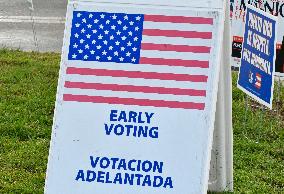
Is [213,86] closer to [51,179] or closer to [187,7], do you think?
[187,7]

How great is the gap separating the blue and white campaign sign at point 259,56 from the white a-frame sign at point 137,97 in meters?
2.62

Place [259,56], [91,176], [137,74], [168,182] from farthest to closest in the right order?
1. [259,56]
2. [137,74]
3. [91,176]
4. [168,182]

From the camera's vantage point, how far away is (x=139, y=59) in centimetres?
630

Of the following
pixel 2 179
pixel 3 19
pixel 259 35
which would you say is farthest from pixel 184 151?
pixel 3 19

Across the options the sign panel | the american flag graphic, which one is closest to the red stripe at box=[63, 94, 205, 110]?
the american flag graphic

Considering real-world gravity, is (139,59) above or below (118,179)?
above

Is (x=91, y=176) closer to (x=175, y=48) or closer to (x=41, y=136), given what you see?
(x=175, y=48)

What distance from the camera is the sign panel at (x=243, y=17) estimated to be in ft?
34.4

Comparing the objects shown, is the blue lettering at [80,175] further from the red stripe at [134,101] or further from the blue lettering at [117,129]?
the red stripe at [134,101]

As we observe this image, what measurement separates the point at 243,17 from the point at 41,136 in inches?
132

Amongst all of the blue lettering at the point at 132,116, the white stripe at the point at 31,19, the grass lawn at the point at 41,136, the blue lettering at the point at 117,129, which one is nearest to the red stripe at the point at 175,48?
the blue lettering at the point at 132,116

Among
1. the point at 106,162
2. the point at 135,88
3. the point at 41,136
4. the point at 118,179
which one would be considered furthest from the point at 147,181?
the point at 41,136

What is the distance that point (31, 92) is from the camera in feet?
35.1

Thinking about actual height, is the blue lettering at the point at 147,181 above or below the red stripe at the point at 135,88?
below
